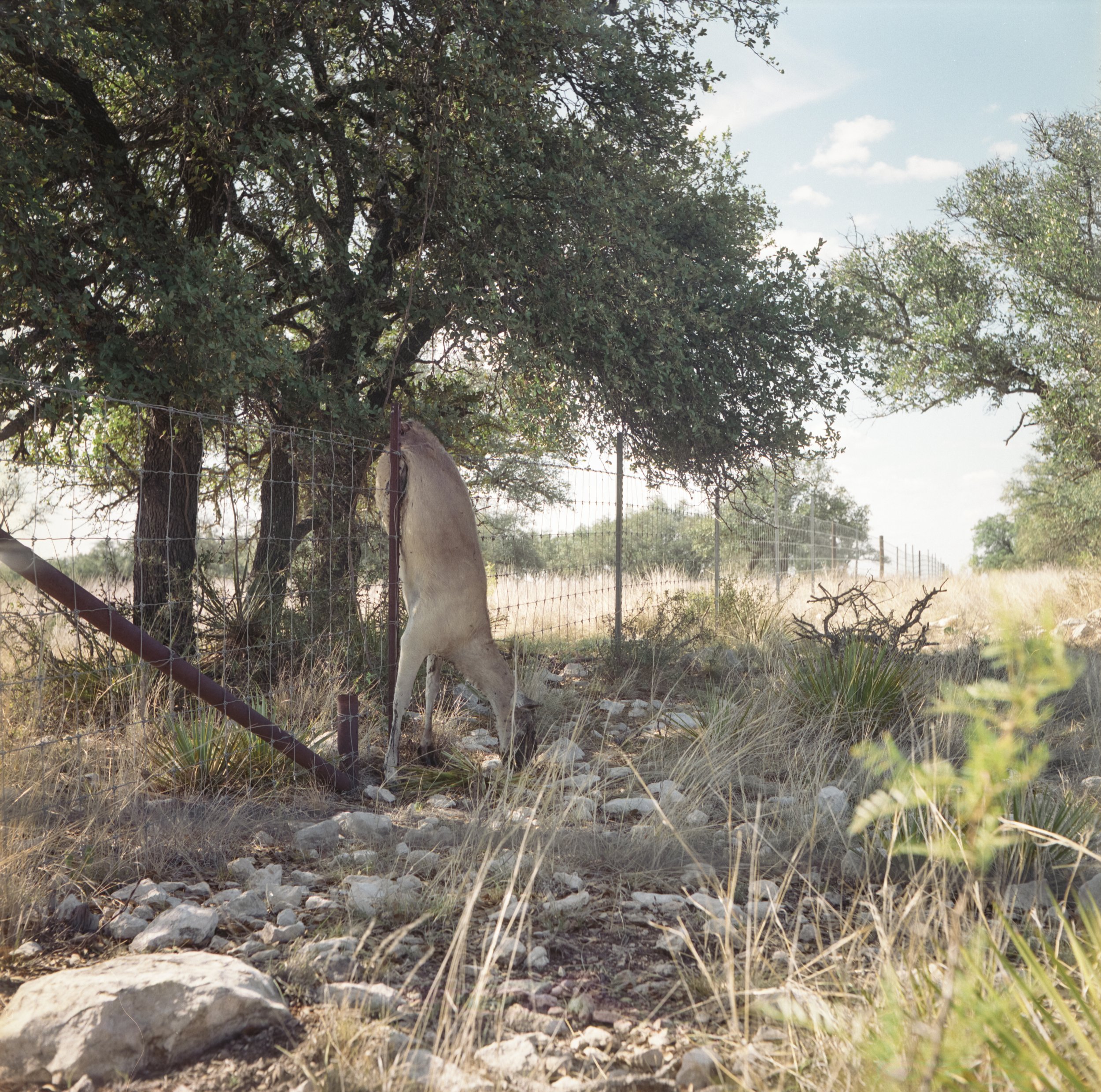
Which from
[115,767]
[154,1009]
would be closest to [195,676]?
[115,767]

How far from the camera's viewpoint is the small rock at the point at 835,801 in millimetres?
5027

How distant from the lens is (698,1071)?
8.71 ft

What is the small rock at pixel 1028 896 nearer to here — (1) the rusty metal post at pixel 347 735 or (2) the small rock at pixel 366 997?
(2) the small rock at pixel 366 997

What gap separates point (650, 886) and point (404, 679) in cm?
243

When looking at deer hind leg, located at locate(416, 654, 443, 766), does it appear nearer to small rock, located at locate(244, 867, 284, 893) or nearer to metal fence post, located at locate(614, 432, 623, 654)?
small rock, located at locate(244, 867, 284, 893)

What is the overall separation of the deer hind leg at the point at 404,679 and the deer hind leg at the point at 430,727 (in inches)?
9.1

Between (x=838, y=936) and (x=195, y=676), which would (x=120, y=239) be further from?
(x=838, y=936)

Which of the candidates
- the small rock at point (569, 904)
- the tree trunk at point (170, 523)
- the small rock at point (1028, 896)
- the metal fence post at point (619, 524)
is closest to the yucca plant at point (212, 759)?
the small rock at point (569, 904)

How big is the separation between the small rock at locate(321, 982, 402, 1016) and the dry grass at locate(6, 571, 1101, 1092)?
7cm

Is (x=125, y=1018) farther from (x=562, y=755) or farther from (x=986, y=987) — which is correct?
(x=562, y=755)

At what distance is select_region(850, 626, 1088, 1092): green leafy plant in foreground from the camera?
5.04 feet

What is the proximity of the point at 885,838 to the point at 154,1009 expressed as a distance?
11.0ft

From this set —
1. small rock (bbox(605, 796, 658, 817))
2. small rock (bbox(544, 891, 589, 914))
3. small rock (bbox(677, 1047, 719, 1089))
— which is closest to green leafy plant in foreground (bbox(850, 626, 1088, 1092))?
small rock (bbox(677, 1047, 719, 1089))

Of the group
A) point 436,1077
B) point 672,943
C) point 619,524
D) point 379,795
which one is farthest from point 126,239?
point 436,1077
